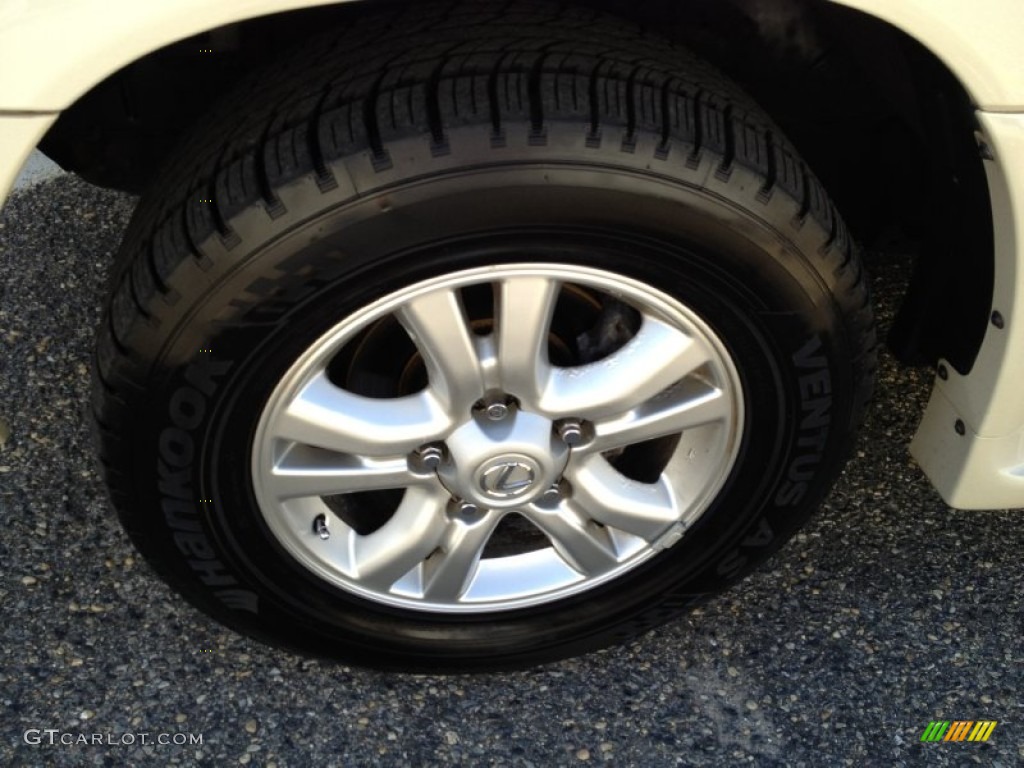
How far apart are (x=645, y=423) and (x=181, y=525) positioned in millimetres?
754

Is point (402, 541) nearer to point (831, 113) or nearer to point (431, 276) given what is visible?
point (431, 276)

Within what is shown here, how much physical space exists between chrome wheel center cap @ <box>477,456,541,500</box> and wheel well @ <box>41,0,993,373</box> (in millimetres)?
Result: 720

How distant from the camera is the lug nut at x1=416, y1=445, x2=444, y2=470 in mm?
1628

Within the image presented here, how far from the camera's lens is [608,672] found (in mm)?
1944

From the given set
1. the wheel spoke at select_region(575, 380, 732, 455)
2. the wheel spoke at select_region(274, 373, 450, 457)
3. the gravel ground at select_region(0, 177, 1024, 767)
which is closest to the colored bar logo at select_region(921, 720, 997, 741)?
the gravel ground at select_region(0, 177, 1024, 767)

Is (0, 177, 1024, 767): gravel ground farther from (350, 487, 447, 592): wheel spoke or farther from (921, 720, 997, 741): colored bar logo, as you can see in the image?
(350, 487, 447, 592): wheel spoke

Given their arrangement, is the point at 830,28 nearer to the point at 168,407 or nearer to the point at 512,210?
the point at 512,210

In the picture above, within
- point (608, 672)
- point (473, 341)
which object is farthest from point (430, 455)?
point (608, 672)

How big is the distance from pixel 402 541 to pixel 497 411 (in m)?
0.32

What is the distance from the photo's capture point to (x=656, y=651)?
1.98 meters

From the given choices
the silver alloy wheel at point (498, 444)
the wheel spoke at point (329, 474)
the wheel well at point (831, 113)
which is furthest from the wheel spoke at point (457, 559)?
the wheel well at point (831, 113)

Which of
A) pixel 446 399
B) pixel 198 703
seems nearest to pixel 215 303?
pixel 446 399

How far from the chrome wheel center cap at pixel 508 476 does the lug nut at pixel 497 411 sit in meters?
0.07

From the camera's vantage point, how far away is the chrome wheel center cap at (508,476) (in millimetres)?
1630
